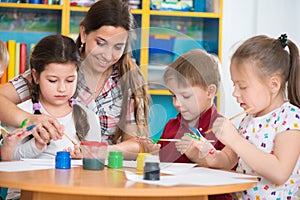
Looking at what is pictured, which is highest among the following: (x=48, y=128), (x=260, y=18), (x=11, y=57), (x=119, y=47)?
(x=260, y=18)

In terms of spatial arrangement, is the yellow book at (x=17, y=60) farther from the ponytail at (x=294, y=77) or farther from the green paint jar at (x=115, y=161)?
the ponytail at (x=294, y=77)

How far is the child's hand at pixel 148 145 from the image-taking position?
158 cm

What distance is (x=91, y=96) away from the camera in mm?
1797

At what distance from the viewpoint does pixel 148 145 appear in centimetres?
161

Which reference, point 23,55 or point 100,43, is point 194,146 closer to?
point 100,43

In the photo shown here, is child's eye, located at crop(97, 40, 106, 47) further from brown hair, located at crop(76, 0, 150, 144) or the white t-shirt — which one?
the white t-shirt

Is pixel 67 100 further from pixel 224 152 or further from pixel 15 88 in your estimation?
pixel 224 152

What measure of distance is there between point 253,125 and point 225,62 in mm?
1844

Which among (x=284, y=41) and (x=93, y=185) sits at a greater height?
(x=284, y=41)

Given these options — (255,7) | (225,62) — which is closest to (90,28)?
(225,62)

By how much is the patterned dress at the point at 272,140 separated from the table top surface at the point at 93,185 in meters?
0.28

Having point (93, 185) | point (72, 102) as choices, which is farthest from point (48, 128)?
point (93, 185)

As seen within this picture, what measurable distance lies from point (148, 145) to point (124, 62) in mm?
499

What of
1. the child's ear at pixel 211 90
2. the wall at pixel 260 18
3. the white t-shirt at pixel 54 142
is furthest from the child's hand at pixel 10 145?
the wall at pixel 260 18
